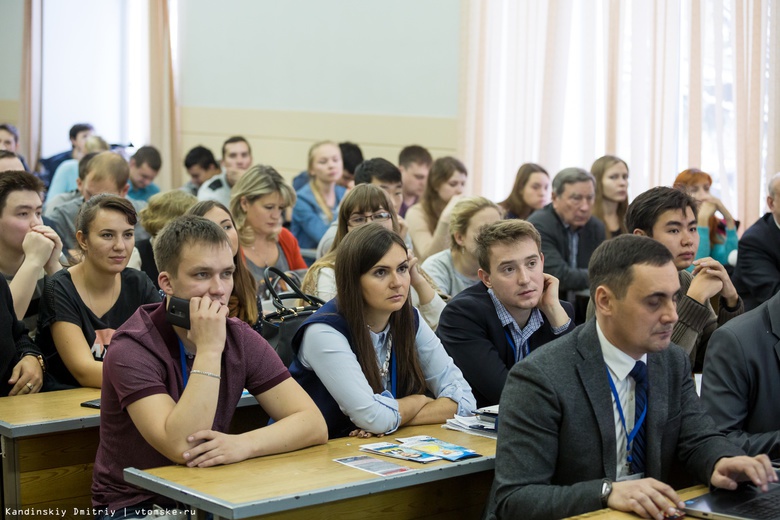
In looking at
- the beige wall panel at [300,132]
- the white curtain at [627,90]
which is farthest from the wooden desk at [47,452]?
the beige wall panel at [300,132]

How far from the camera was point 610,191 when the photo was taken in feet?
21.9

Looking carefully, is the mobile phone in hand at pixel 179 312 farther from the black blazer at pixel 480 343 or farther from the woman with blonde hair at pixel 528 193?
the woman with blonde hair at pixel 528 193

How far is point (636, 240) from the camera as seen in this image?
235cm

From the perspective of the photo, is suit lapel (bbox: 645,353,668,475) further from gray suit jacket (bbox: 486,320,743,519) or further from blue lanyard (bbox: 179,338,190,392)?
blue lanyard (bbox: 179,338,190,392)

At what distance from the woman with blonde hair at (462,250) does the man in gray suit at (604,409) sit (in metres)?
2.20

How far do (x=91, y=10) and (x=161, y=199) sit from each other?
6482 mm

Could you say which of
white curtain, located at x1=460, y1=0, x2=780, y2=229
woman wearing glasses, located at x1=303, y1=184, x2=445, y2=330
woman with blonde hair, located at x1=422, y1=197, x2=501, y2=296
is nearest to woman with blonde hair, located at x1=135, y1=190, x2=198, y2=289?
woman wearing glasses, located at x1=303, y1=184, x2=445, y2=330

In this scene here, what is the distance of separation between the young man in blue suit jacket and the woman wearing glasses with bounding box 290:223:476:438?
20cm

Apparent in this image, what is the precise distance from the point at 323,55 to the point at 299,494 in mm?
7243

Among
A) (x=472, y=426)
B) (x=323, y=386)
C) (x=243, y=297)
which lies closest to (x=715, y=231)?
(x=243, y=297)

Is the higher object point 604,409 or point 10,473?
point 604,409

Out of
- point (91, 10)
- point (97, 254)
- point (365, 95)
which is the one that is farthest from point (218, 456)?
point (91, 10)

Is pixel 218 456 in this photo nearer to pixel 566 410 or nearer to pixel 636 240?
pixel 566 410

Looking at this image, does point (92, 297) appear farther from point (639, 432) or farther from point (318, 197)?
point (318, 197)
